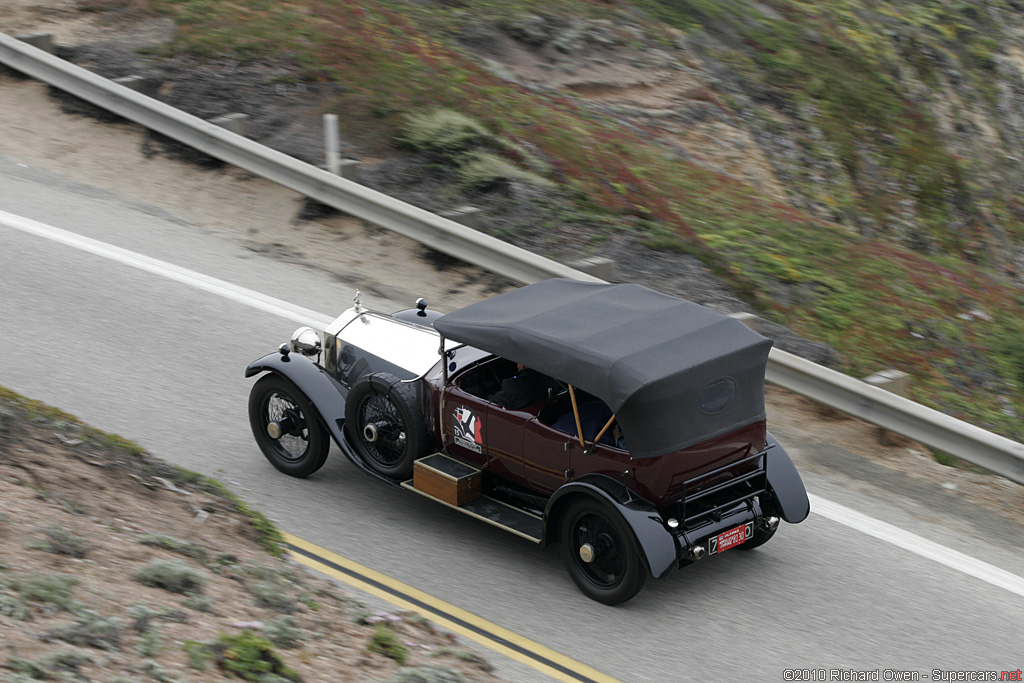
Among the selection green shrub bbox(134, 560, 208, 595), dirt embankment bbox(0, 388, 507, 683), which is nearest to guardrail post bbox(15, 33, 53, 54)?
dirt embankment bbox(0, 388, 507, 683)

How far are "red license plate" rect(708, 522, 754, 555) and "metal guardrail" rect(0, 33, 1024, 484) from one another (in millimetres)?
2394

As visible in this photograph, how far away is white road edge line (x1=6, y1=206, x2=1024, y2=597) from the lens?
7918mm

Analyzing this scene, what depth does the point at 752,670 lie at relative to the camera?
6688 millimetres

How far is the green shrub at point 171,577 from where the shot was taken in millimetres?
6008

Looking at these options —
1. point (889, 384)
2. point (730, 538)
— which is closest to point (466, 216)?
point (889, 384)

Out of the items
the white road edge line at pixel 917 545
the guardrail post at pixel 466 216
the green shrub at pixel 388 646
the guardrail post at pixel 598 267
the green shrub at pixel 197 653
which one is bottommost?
the white road edge line at pixel 917 545

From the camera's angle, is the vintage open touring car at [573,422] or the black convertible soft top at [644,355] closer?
the black convertible soft top at [644,355]

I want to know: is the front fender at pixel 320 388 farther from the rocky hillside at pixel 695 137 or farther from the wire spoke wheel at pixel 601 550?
the rocky hillside at pixel 695 137

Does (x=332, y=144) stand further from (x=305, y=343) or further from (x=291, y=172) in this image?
(x=305, y=343)

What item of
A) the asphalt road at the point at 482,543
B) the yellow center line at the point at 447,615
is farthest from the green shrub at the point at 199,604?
the asphalt road at the point at 482,543

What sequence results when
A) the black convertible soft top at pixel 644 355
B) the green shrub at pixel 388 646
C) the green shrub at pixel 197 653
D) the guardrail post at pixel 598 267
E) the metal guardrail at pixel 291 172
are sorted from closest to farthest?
the green shrub at pixel 197 653, the green shrub at pixel 388 646, the black convertible soft top at pixel 644 355, the guardrail post at pixel 598 267, the metal guardrail at pixel 291 172

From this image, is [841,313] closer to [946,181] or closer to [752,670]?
[752,670]

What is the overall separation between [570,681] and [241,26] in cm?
1078

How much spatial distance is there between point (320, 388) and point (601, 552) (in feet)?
8.16
